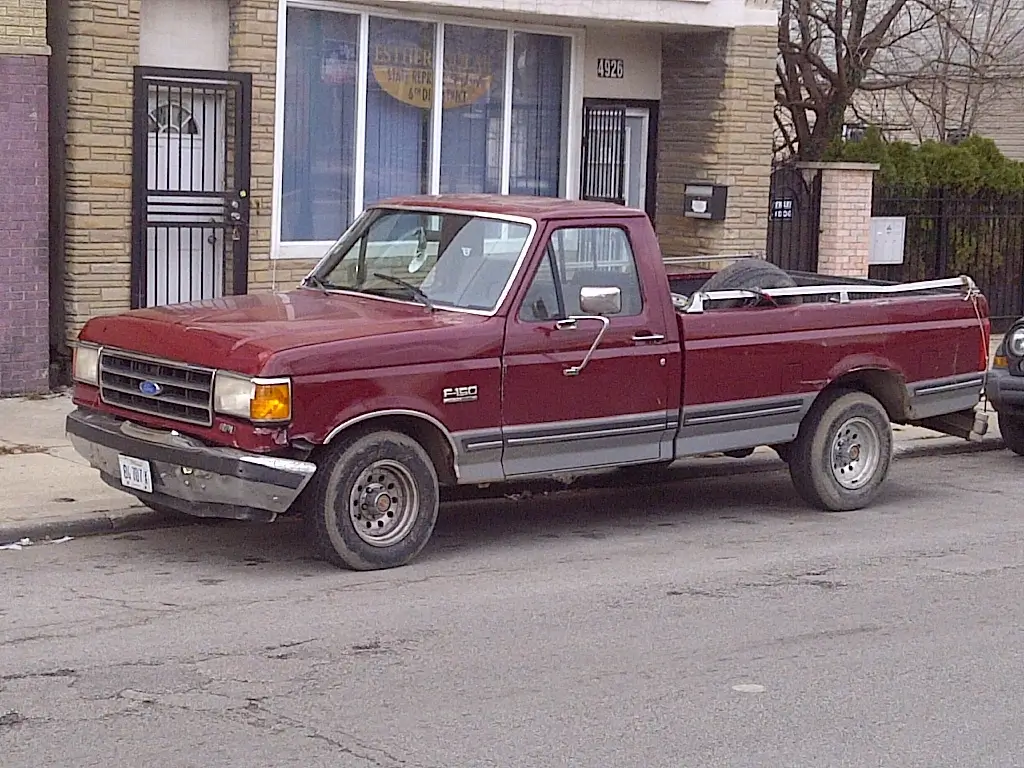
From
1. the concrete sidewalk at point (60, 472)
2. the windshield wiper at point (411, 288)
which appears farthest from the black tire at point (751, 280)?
the windshield wiper at point (411, 288)

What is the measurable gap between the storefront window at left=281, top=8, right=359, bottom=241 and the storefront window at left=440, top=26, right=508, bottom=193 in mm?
1066

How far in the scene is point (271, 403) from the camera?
7539mm

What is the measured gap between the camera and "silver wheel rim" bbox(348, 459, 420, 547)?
26.2 ft

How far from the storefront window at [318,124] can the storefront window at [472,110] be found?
107cm

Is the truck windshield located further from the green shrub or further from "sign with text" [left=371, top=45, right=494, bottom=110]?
the green shrub

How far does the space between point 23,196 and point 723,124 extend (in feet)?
23.5

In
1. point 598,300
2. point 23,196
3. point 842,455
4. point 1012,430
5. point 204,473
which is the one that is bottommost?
point 1012,430

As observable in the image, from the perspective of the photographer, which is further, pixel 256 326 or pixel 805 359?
pixel 805 359

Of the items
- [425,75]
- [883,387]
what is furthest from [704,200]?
[883,387]

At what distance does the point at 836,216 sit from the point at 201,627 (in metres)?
11.9

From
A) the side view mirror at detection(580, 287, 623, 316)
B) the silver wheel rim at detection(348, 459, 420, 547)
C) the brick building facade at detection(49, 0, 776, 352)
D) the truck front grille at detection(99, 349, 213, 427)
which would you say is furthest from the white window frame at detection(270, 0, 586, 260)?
the silver wheel rim at detection(348, 459, 420, 547)

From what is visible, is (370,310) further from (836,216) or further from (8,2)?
(836,216)

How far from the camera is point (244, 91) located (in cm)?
1341

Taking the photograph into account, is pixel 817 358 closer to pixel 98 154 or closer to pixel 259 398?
pixel 259 398
